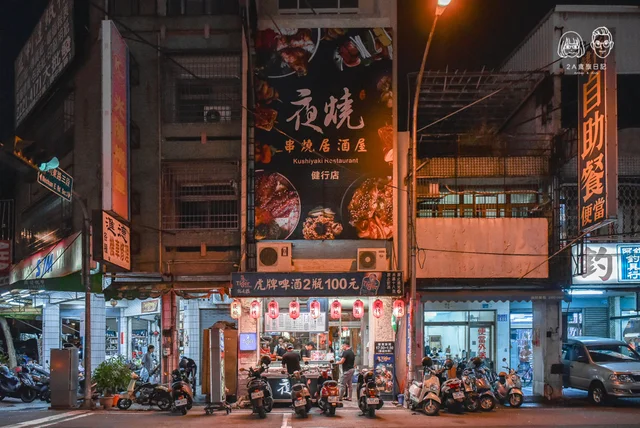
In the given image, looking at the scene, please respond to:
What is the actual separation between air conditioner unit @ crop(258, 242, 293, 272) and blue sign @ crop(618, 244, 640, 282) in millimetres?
10519

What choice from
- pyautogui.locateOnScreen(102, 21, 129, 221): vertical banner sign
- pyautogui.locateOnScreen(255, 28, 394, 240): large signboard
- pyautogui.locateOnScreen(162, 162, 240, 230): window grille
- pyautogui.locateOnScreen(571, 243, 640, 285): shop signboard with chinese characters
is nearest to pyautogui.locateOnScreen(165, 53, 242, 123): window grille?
pyautogui.locateOnScreen(255, 28, 394, 240): large signboard

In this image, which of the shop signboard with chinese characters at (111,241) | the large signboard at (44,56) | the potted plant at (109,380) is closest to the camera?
the shop signboard with chinese characters at (111,241)

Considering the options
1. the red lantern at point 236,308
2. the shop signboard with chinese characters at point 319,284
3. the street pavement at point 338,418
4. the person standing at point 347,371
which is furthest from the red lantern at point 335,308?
the street pavement at point 338,418

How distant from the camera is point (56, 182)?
1638 cm

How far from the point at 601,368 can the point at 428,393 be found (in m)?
5.75

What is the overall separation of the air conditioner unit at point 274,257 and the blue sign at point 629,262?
414 inches

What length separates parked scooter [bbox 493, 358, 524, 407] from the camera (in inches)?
719

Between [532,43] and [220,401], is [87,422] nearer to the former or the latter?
[220,401]

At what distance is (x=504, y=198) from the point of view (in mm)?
21250

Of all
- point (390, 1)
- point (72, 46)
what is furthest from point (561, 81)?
point (72, 46)

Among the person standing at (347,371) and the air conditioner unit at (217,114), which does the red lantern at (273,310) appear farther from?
the air conditioner unit at (217,114)

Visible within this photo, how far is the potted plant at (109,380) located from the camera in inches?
734

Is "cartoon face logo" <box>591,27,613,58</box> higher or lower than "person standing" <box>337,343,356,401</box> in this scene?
higher

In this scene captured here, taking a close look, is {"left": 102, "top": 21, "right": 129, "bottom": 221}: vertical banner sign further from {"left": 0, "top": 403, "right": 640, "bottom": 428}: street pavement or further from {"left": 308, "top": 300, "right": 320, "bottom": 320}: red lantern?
{"left": 308, "top": 300, "right": 320, "bottom": 320}: red lantern
